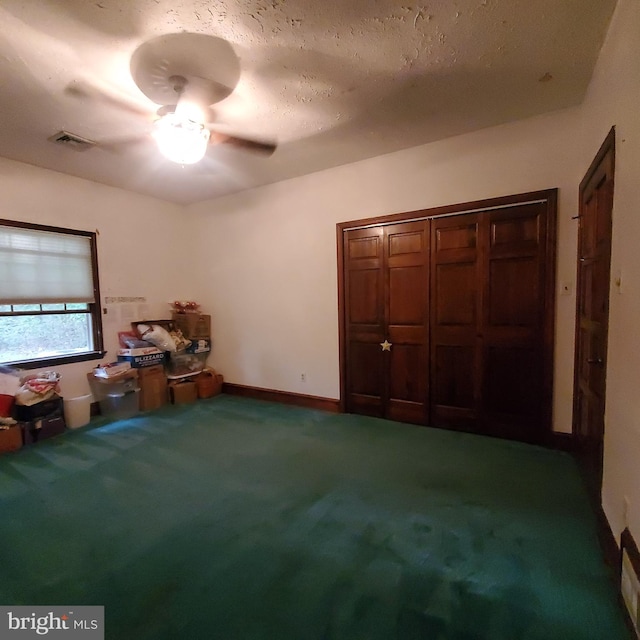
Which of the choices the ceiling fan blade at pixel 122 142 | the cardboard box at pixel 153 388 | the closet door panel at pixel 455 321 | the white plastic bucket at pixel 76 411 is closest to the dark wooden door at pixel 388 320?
the closet door panel at pixel 455 321

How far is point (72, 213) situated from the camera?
13.0 feet

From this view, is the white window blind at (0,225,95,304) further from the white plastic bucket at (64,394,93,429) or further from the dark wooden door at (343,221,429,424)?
the dark wooden door at (343,221,429,424)

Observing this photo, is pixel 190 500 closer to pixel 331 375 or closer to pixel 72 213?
pixel 331 375

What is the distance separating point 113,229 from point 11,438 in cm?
251

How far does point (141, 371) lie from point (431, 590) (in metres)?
3.85

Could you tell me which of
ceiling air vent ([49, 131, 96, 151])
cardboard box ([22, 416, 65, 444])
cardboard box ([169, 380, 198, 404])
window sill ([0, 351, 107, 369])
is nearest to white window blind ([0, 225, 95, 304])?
window sill ([0, 351, 107, 369])

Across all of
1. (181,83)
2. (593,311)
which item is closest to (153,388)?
(181,83)

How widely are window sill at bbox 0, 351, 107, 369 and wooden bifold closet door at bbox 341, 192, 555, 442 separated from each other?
9.65 ft

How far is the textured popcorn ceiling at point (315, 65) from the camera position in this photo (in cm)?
177

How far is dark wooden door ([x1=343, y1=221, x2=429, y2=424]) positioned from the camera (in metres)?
3.49

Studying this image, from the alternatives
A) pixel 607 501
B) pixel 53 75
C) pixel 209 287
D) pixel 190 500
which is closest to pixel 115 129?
pixel 53 75

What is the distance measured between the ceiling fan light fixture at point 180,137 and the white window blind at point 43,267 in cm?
237

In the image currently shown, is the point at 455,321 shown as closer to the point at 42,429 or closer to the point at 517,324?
the point at 517,324

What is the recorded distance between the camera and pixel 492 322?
3137 millimetres
